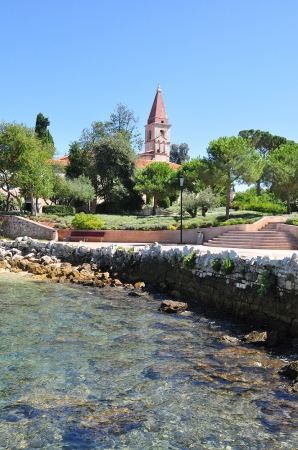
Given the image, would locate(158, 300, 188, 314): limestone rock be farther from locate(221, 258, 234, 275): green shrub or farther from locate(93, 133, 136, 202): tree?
locate(93, 133, 136, 202): tree

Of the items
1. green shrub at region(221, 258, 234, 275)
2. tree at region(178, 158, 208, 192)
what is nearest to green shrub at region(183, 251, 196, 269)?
green shrub at region(221, 258, 234, 275)

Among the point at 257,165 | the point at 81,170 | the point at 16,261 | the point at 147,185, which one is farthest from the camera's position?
the point at 81,170

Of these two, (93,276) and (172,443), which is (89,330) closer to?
(172,443)

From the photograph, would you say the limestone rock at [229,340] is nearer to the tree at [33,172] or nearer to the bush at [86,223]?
the bush at [86,223]

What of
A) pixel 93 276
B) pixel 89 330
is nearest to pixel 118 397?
pixel 89 330

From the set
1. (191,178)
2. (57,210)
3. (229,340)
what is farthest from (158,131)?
(229,340)

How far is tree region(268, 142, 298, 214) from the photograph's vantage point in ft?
97.7

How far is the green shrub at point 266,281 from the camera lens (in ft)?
36.8

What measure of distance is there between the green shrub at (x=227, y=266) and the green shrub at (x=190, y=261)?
83.7 inches

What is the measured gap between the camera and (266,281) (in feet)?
37.0

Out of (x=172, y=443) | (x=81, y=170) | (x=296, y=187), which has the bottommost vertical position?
(x=172, y=443)

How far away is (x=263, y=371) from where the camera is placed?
8.53 metres

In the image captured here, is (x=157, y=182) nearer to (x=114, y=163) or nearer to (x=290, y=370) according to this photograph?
(x=114, y=163)

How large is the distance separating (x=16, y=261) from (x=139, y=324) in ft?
44.8
